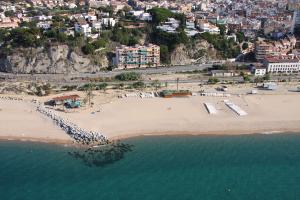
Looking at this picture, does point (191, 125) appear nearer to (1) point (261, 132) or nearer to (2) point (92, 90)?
(1) point (261, 132)

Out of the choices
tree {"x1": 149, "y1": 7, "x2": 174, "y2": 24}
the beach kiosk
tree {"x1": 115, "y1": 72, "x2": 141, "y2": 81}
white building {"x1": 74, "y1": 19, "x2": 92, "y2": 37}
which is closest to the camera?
the beach kiosk

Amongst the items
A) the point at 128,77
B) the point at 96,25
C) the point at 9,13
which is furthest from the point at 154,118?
the point at 9,13

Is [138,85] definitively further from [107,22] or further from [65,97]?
[107,22]

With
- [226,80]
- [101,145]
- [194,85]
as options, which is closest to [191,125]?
[101,145]

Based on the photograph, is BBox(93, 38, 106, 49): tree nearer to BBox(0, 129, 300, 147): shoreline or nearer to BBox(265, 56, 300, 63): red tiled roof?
BBox(265, 56, 300, 63): red tiled roof

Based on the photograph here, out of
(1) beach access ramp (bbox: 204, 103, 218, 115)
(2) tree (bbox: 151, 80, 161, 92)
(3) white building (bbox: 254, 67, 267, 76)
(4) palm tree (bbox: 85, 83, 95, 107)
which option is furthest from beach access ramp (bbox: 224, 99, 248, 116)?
(4) palm tree (bbox: 85, 83, 95, 107)
